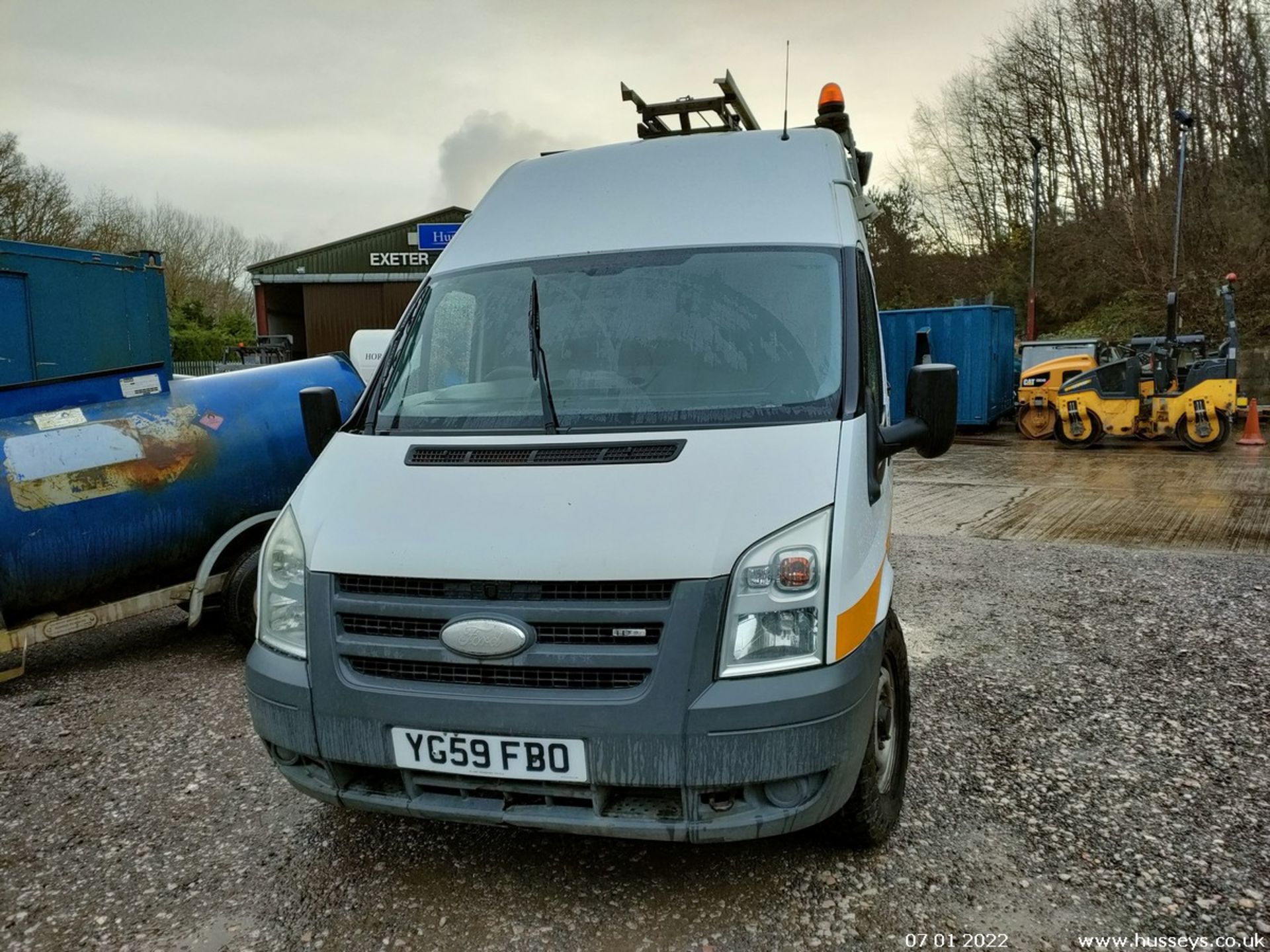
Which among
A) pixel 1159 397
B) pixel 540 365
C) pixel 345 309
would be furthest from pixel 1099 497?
pixel 345 309

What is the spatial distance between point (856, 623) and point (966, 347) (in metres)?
17.6

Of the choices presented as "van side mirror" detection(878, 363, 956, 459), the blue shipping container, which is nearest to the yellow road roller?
"van side mirror" detection(878, 363, 956, 459)

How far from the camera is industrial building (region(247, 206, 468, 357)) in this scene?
26672mm

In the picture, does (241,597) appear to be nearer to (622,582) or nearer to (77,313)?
(77,313)

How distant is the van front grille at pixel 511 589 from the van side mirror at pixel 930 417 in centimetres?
112

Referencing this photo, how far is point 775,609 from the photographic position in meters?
2.42

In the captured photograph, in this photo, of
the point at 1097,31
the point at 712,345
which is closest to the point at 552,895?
the point at 712,345

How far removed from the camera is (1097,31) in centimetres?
3388

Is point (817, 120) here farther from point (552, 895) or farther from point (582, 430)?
point (552, 895)

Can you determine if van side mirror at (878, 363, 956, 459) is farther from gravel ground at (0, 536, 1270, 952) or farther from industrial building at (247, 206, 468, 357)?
industrial building at (247, 206, 468, 357)

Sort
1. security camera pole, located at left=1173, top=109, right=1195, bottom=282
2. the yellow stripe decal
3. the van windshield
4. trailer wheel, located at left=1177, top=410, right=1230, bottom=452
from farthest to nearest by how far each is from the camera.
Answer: security camera pole, located at left=1173, top=109, right=1195, bottom=282 → trailer wheel, located at left=1177, top=410, right=1230, bottom=452 → the van windshield → the yellow stripe decal

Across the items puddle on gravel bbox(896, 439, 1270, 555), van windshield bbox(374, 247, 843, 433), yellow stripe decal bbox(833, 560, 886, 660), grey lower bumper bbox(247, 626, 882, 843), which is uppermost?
van windshield bbox(374, 247, 843, 433)

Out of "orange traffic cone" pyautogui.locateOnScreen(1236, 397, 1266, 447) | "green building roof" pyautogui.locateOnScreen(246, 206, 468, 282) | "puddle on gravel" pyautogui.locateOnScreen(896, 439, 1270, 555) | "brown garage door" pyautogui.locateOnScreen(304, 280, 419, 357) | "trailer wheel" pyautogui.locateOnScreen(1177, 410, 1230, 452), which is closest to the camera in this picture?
"puddle on gravel" pyautogui.locateOnScreen(896, 439, 1270, 555)

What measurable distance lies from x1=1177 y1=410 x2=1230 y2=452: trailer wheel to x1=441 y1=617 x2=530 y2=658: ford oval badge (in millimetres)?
15412
